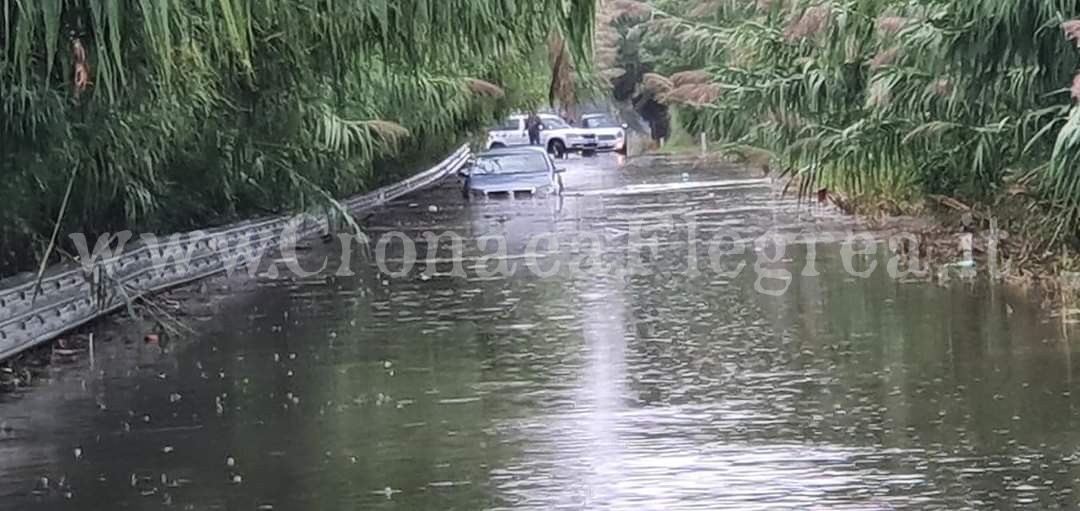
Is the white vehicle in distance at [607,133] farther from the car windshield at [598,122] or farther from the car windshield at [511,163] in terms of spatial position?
the car windshield at [511,163]

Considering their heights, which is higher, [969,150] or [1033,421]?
[969,150]

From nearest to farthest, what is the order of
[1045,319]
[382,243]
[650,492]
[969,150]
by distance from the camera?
[650,492] < [1045,319] < [969,150] < [382,243]

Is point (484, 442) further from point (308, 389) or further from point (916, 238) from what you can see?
point (916, 238)

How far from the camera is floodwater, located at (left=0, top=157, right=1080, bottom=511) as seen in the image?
8656mm

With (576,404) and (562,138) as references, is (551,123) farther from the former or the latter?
(576,404)

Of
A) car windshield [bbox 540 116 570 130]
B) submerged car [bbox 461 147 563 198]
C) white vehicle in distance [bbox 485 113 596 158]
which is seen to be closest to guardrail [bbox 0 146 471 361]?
submerged car [bbox 461 147 563 198]

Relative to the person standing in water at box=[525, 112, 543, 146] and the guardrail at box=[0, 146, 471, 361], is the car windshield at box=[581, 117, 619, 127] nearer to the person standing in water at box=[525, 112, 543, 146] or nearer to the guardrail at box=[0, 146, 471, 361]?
the person standing in water at box=[525, 112, 543, 146]

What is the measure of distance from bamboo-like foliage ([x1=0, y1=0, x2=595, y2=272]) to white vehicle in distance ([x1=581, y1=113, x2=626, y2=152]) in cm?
4519

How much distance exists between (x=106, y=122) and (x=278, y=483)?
3.45m

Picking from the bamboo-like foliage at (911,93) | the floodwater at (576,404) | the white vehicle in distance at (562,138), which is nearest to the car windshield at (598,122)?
the white vehicle in distance at (562,138)

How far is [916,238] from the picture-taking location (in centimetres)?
2072

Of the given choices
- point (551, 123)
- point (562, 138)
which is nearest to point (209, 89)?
point (562, 138)

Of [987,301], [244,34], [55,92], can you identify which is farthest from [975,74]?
[244,34]

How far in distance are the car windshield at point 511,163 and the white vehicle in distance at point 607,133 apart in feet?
89.1
